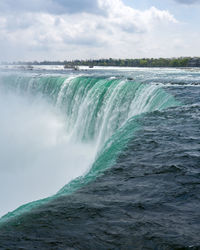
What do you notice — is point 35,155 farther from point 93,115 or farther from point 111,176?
point 111,176

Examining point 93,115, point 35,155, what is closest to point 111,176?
point 93,115

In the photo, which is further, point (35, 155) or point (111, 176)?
point (35, 155)

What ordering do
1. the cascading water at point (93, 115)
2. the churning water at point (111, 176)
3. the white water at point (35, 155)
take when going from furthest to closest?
the white water at point (35, 155) < the cascading water at point (93, 115) < the churning water at point (111, 176)

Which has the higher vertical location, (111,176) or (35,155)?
(111,176)

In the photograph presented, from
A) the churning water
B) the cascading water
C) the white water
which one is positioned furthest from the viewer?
the white water

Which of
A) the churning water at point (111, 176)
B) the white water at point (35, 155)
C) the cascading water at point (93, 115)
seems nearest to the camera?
the churning water at point (111, 176)

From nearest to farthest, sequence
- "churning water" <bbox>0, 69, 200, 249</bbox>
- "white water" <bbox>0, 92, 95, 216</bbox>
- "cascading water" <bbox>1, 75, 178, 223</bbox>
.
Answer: "churning water" <bbox>0, 69, 200, 249</bbox>
"cascading water" <bbox>1, 75, 178, 223</bbox>
"white water" <bbox>0, 92, 95, 216</bbox>

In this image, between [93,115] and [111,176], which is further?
[93,115]

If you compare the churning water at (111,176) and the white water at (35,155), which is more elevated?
the churning water at (111,176)

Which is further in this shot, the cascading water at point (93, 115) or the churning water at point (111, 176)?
the cascading water at point (93, 115)
